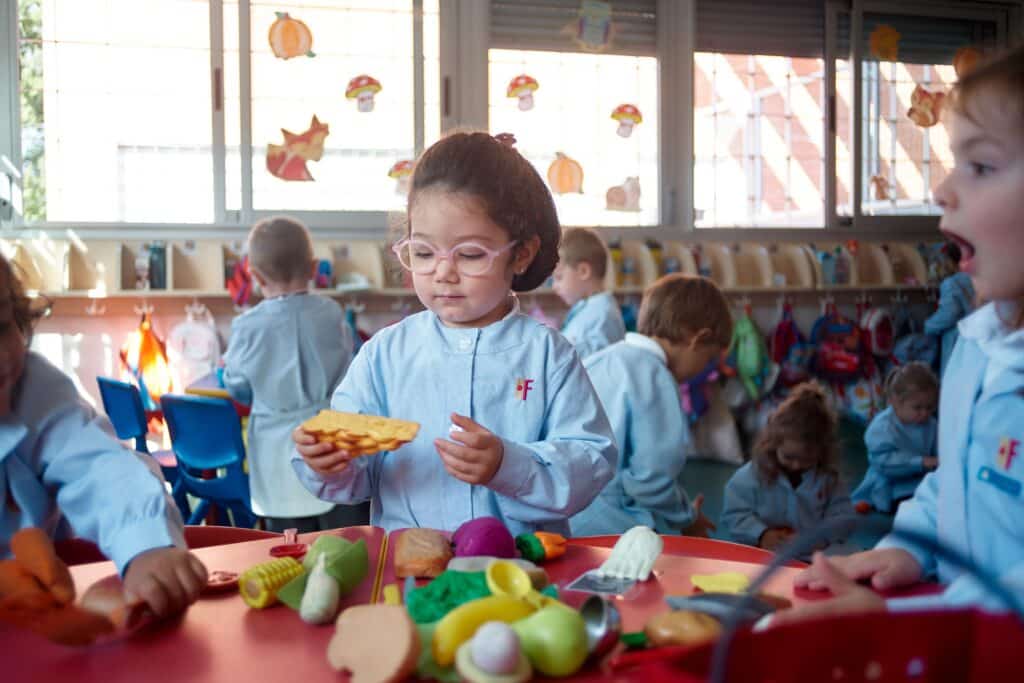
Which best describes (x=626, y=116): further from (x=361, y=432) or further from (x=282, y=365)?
(x=361, y=432)

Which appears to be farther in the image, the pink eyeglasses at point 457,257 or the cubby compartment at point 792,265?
the cubby compartment at point 792,265

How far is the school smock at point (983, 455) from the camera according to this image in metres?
1.00

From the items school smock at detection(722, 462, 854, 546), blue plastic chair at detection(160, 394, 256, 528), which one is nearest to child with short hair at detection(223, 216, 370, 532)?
blue plastic chair at detection(160, 394, 256, 528)

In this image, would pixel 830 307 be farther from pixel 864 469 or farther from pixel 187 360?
pixel 187 360

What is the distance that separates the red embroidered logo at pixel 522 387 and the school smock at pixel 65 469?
620mm

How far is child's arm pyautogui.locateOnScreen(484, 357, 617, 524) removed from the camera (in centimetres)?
143

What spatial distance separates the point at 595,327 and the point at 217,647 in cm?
330

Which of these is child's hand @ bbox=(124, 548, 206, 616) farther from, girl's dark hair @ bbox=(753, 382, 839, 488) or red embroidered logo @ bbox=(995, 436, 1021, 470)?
girl's dark hair @ bbox=(753, 382, 839, 488)

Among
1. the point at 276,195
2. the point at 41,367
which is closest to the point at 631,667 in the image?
the point at 41,367

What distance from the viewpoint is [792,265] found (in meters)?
6.49

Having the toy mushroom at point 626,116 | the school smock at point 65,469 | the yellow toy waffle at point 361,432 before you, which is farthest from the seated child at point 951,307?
the school smock at point 65,469

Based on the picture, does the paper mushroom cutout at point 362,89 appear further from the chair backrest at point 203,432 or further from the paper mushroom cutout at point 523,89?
the chair backrest at point 203,432

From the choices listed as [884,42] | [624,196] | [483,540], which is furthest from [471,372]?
[884,42]

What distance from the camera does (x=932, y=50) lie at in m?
6.92
